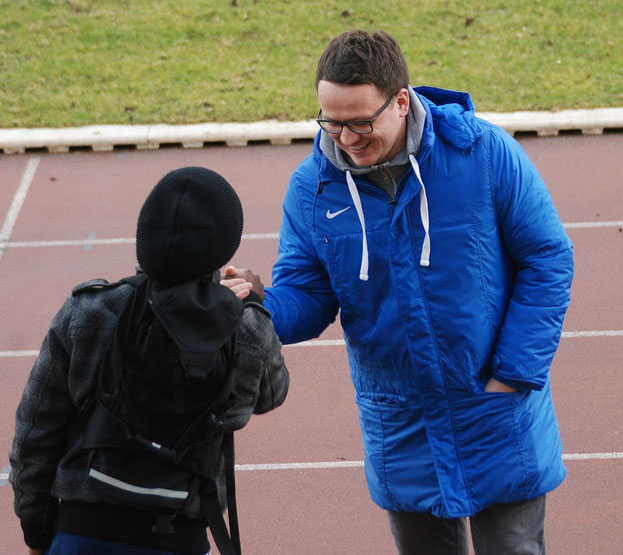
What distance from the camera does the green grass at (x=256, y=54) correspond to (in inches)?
412

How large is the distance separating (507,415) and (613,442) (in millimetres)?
2786

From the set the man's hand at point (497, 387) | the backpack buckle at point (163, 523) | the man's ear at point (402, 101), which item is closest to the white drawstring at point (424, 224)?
the man's ear at point (402, 101)

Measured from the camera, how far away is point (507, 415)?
3.24 meters

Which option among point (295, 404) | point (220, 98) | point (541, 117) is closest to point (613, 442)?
point (295, 404)

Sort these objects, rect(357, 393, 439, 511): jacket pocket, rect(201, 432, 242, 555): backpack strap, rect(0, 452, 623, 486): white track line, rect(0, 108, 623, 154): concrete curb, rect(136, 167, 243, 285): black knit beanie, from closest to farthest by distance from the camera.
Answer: rect(136, 167, 243, 285): black knit beanie → rect(201, 432, 242, 555): backpack strap → rect(357, 393, 439, 511): jacket pocket → rect(0, 452, 623, 486): white track line → rect(0, 108, 623, 154): concrete curb

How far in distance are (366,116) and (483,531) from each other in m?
1.49

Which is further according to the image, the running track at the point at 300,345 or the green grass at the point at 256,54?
the green grass at the point at 256,54

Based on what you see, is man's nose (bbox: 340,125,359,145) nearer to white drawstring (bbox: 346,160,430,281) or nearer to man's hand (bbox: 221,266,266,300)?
white drawstring (bbox: 346,160,430,281)

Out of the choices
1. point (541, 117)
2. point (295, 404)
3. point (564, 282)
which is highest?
point (564, 282)

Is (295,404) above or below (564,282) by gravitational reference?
below

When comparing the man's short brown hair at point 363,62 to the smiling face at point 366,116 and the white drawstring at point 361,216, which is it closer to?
the smiling face at point 366,116

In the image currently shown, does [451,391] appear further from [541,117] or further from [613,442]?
[541,117]

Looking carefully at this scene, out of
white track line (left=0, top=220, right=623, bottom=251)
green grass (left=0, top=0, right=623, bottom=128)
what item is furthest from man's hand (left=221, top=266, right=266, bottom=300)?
green grass (left=0, top=0, right=623, bottom=128)

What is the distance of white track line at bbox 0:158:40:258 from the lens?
8.48 m
